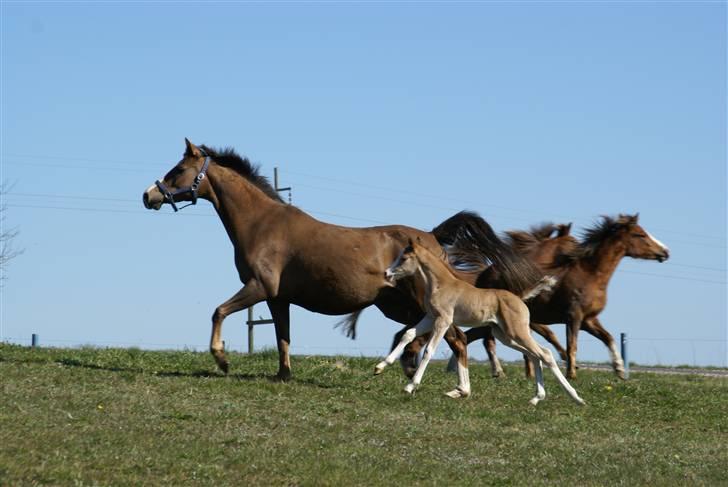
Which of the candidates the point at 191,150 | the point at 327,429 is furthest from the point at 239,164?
the point at 327,429

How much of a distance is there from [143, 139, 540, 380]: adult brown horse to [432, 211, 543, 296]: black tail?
0.01m

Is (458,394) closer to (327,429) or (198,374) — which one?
(327,429)

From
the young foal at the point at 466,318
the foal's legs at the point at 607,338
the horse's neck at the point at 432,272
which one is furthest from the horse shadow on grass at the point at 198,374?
the foal's legs at the point at 607,338

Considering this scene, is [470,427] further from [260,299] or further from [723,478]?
[260,299]

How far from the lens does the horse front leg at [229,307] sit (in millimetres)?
17562

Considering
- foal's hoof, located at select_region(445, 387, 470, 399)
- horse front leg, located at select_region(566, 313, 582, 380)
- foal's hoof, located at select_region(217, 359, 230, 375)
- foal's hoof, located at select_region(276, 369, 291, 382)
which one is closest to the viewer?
foal's hoof, located at select_region(445, 387, 470, 399)

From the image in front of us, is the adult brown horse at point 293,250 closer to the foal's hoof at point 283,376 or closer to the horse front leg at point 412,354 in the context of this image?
the foal's hoof at point 283,376

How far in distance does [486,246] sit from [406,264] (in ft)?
6.70

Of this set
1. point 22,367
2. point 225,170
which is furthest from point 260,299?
point 22,367

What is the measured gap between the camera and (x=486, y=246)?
1912 cm

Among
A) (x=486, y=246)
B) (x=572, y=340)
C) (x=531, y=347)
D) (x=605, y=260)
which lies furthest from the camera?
(x=605, y=260)

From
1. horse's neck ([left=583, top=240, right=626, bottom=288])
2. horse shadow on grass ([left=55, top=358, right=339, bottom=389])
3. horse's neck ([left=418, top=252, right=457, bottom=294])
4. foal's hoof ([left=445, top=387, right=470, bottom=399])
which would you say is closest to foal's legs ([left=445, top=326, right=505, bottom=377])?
horse's neck ([left=583, top=240, right=626, bottom=288])

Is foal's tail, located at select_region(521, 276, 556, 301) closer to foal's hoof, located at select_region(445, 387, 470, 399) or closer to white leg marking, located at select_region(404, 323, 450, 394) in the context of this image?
white leg marking, located at select_region(404, 323, 450, 394)

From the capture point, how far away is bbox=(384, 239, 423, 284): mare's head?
17.5m
